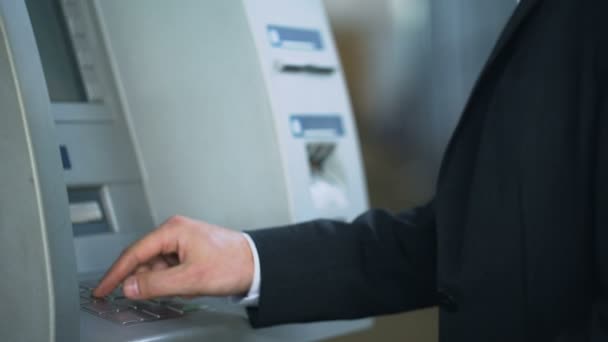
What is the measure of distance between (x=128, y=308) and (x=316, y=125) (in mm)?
582

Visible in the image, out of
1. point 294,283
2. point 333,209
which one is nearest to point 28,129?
point 294,283

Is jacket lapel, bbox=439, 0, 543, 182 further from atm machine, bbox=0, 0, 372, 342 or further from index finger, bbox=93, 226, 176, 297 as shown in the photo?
index finger, bbox=93, 226, 176, 297

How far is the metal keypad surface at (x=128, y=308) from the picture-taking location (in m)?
1.03

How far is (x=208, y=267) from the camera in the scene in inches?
45.0

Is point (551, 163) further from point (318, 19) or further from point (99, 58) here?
point (99, 58)

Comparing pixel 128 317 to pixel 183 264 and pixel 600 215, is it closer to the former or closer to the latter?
pixel 183 264

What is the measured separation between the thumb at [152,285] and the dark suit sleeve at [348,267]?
0.15 meters

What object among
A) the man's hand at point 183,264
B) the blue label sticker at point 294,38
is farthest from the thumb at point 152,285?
the blue label sticker at point 294,38

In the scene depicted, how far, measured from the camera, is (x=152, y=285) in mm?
1073

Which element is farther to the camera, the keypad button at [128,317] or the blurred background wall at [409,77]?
the blurred background wall at [409,77]

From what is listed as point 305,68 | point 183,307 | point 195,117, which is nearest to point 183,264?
point 183,307

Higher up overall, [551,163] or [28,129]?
[28,129]

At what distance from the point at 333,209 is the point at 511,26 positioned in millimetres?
524

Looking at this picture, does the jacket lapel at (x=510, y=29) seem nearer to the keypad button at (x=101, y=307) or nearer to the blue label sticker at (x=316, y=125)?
the blue label sticker at (x=316, y=125)
